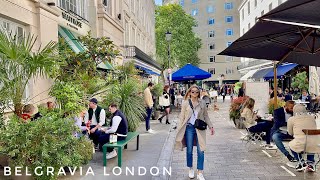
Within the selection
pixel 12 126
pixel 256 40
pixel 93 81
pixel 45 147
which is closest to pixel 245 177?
pixel 256 40

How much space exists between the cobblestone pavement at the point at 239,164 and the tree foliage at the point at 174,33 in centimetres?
4863

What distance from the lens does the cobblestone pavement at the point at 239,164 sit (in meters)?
7.03

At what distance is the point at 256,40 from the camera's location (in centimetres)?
821

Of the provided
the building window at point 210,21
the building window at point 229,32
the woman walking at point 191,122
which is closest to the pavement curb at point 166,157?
the woman walking at point 191,122

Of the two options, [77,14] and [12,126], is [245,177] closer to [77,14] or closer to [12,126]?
[12,126]

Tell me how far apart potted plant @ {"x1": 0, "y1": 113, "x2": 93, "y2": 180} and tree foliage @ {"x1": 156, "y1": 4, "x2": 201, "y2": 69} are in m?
52.5

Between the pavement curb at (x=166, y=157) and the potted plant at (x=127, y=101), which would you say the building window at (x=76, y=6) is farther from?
the pavement curb at (x=166, y=157)

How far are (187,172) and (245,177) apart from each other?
1.22 meters

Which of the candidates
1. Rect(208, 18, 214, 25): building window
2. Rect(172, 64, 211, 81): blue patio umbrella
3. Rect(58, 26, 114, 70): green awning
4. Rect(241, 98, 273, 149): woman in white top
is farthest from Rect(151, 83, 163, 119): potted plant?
Rect(208, 18, 214, 25): building window

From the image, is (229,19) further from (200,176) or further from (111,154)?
(200,176)

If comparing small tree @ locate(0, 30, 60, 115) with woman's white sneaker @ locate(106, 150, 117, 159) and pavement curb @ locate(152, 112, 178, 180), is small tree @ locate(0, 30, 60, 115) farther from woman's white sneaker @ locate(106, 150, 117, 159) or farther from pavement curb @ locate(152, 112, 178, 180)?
pavement curb @ locate(152, 112, 178, 180)

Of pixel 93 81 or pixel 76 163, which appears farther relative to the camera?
pixel 93 81

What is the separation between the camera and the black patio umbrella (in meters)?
7.24

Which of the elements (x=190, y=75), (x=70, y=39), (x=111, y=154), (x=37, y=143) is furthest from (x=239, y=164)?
(x=190, y=75)
